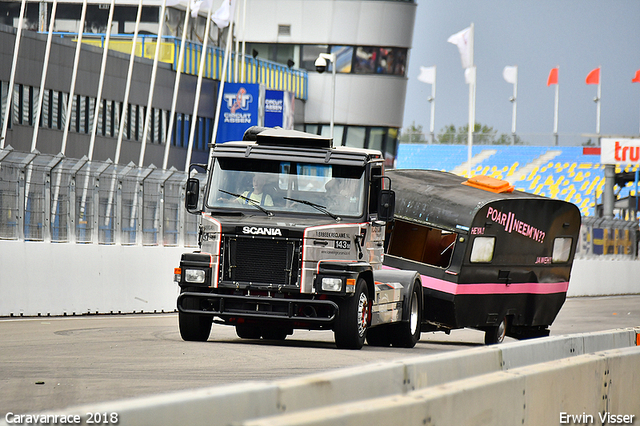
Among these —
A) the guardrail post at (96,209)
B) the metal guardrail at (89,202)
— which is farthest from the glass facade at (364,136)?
the guardrail post at (96,209)

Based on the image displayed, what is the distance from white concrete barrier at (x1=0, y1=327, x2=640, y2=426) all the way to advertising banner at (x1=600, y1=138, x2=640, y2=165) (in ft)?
160

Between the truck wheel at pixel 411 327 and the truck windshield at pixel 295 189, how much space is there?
1.95m

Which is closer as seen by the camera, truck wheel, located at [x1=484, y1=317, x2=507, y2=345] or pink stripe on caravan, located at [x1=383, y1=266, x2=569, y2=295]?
pink stripe on caravan, located at [x1=383, y1=266, x2=569, y2=295]

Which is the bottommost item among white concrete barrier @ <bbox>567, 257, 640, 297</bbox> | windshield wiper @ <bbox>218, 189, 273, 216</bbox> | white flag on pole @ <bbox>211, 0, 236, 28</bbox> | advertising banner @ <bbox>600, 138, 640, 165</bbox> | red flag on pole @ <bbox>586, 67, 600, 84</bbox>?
white concrete barrier @ <bbox>567, 257, 640, 297</bbox>

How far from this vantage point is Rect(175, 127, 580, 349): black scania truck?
44.5 ft

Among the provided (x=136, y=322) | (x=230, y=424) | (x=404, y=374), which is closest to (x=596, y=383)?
(x=404, y=374)

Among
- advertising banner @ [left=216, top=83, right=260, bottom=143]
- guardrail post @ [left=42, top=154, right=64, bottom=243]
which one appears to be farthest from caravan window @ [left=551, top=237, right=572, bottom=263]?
advertising banner @ [left=216, top=83, right=260, bottom=143]

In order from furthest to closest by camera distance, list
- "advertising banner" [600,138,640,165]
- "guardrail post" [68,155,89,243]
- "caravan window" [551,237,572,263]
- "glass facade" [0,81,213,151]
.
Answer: "advertising banner" [600,138,640,165] < "glass facade" [0,81,213,151] < "guardrail post" [68,155,89,243] < "caravan window" [551,237,572,263]

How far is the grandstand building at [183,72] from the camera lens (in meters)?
45.1

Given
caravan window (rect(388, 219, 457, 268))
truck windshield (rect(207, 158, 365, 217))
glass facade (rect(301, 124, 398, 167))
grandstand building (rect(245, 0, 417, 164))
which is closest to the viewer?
truck windshield (rect(207, 158, 365, 217))

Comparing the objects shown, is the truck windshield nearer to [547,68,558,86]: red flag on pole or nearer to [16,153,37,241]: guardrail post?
[16,153,37,241]: guardrail post

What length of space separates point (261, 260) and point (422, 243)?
376 cm

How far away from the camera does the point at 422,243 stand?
1666 cm

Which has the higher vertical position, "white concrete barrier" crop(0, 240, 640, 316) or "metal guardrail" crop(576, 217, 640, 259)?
"metal guardrail" crop(576, 217, 640, 259)
